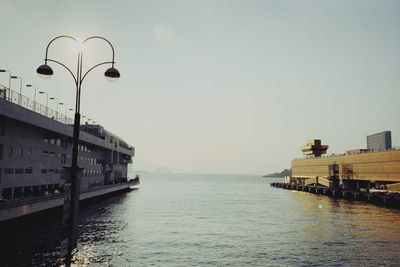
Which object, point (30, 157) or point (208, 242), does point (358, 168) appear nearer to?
point (208, 242)

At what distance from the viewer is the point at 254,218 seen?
217 ft

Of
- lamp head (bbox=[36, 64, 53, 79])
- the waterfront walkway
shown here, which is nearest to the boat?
lamp head (bbox=[36, 64, 53, 79])

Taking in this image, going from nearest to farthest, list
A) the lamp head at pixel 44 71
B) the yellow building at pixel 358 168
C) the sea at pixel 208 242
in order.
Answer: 1. the lamp head at pixel 44 71
2. the sea at pixel 208 242
3. the yellow building at pixel 358 168

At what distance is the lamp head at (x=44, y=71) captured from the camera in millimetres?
15625

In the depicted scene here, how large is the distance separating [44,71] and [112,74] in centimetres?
300

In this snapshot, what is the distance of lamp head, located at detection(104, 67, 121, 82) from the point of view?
50.9ft

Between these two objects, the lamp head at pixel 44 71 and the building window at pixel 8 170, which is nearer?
the lamp head at pixel 44 71

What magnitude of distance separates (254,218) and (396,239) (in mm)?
26765

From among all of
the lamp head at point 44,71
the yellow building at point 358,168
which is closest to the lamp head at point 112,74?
the lamp head at point 44,71

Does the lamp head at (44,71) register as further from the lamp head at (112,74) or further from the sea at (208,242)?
the sea at (208,242)

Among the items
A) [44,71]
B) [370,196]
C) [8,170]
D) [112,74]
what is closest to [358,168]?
[370,196]

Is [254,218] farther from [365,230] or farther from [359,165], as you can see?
[359,165]

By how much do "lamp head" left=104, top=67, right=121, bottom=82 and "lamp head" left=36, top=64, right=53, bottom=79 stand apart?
2.58 metres

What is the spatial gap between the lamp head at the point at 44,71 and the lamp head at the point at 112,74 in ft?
→ 8.48
